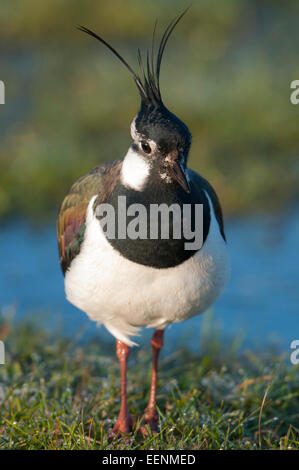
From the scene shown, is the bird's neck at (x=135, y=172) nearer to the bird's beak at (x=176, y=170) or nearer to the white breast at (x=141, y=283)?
the bird's beak at (x=176, y=170)

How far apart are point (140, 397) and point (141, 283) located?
4.00ft

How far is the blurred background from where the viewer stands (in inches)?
265

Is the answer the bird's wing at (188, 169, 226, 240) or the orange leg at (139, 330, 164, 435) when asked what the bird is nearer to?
the bird's wing at (188, 169, 226, 240)

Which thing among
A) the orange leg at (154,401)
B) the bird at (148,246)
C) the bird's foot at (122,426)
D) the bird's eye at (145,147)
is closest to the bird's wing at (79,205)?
the bird at (148,246)

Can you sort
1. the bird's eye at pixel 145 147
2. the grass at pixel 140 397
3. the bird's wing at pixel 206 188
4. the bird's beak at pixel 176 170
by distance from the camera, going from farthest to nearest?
the bird's wing at pixel 206 188
the grass at pixel 140 397
the bird's eye at pixel 145 147
the bird's beak at pixel 176 170

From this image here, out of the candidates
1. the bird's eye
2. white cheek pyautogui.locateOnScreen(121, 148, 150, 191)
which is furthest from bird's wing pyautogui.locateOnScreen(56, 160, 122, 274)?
the bird's eye

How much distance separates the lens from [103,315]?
418cm

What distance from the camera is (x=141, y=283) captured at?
3.83 meters

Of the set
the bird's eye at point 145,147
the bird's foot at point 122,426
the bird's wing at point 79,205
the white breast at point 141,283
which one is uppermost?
the bird's eye at point 145,147

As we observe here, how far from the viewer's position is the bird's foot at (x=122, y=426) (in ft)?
13.8

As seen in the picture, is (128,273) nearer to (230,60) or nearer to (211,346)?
(211,346)

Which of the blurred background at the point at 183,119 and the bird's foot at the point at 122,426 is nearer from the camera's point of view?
the bird's foot at the point at 122,426

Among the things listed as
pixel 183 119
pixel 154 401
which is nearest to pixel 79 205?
pixel 154 401

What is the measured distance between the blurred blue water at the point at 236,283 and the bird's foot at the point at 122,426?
1.59m
